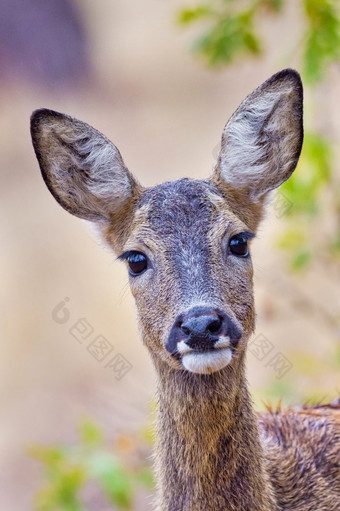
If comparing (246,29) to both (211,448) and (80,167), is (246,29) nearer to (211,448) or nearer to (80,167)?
(80,167)

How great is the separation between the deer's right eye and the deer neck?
1.71 ft

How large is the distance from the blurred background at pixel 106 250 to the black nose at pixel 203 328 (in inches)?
49.4

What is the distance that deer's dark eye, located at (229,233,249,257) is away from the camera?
4.50 m

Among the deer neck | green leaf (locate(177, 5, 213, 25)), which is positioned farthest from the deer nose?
green leaf (locate(177, 5, 213, 25))

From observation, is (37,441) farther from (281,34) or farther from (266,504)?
(281,34)

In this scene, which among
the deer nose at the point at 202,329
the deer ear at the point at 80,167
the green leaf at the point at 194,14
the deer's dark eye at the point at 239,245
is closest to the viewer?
the deer nose at the point at 202,329

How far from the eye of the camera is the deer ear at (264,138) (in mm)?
4824

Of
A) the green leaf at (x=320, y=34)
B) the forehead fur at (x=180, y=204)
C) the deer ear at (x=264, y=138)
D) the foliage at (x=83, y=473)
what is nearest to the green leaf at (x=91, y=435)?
the foliage at (x=83, y=473)

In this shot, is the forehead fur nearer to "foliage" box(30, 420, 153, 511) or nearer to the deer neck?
the deer neck

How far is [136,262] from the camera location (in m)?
4.61

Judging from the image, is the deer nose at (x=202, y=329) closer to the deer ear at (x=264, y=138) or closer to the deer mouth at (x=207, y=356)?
the deer mouth at (x=207, y=356)

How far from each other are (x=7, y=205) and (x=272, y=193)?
1087cm

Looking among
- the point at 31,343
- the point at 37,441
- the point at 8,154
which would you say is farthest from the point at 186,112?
the point at 37,441

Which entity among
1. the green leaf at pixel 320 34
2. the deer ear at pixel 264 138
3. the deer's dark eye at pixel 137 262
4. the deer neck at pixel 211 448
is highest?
the green leaf at pixel 320 34
